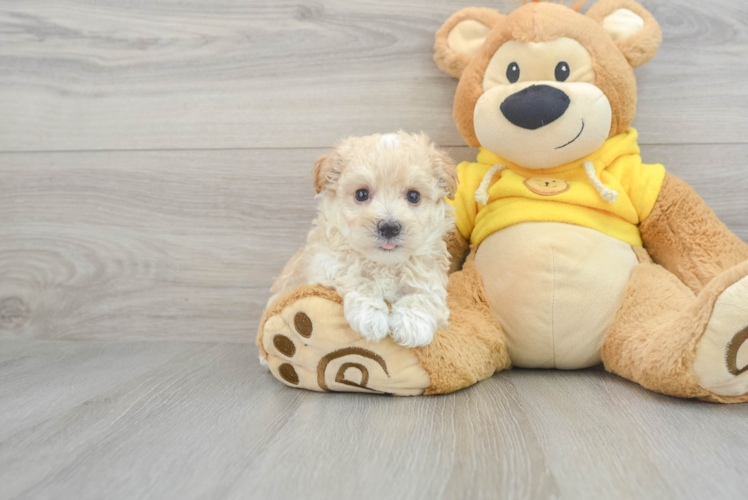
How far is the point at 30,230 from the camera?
1.33 meters

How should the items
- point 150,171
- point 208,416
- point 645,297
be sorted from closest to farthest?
point 208,416, point 645,297, point 150,171

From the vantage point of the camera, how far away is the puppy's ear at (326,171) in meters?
0.85

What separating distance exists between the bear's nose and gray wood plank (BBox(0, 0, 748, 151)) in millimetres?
282

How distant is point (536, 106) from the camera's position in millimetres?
897

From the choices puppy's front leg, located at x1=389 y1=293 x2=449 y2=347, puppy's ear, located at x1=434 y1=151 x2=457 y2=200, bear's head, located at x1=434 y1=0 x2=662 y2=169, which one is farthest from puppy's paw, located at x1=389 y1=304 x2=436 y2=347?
bear's head, located at x1=434 y1=0 x2=662 y2=169

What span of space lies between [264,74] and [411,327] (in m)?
0.77

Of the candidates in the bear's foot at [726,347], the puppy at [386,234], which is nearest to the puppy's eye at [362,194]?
the puppy at [386,234]

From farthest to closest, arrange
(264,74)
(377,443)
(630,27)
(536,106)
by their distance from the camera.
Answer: (264,74) < (630,27) < (536,106) < (377,443)

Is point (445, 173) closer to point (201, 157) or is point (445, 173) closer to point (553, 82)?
point (553, 82)

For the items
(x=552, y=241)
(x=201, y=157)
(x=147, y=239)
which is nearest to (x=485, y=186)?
(x=552, y=241)

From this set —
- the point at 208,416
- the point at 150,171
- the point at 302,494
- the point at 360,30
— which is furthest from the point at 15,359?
the point at 360,30

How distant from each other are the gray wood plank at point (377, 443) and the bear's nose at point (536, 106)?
0.47m

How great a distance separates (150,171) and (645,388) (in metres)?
1.18

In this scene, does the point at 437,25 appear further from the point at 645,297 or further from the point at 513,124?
the point at 645,297
